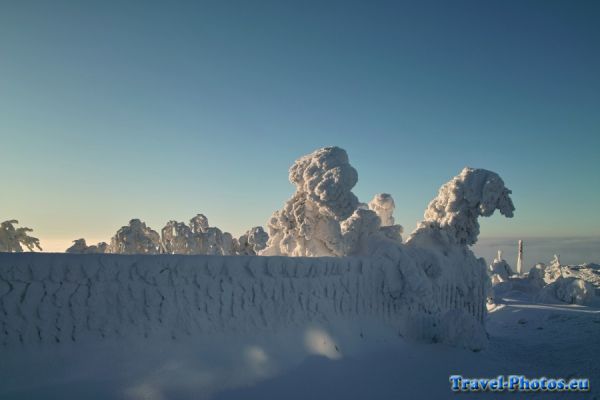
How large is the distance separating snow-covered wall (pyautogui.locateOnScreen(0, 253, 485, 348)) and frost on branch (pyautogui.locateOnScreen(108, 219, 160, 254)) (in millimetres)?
3509

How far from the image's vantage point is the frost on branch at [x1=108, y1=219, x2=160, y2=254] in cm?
825

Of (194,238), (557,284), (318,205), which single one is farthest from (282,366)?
(557,284)

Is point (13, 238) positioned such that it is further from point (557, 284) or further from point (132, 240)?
point (557, 284)

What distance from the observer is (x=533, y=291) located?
2112 centimetres

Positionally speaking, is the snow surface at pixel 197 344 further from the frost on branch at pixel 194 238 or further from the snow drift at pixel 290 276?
the frost on branch at pixel 194 238

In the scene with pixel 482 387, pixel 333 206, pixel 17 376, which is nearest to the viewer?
pixel 17 376

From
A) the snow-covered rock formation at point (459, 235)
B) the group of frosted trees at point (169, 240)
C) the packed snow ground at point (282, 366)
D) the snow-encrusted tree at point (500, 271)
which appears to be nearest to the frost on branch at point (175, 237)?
the group of frosted trees at point (169, 240)

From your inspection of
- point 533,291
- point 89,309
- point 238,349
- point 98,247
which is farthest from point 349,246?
point 533,291

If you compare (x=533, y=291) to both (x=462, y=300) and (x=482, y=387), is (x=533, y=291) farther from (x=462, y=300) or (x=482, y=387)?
(x=482, y=387)

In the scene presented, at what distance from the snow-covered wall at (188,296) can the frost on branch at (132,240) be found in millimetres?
3509

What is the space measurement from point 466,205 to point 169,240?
8884mm

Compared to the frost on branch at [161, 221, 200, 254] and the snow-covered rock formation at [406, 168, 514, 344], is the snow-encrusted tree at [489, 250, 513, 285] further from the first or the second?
the frost on branch at [161, 221, 200, 254]

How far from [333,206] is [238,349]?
4.16m

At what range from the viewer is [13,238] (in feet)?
19.4
